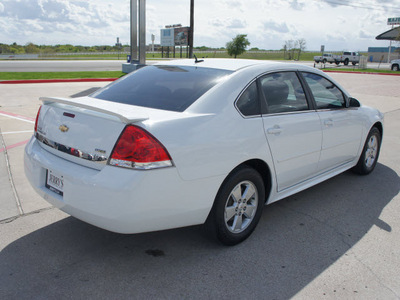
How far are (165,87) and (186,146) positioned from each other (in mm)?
936

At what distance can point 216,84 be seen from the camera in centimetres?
330

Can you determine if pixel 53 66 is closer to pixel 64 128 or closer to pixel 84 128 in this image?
pixel 64 128

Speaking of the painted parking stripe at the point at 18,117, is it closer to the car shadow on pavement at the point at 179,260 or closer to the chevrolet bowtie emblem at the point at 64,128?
the car shadow on pavement at the point at 179,260

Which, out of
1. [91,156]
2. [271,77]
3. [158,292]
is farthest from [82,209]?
[271,77]

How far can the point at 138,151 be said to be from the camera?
261 centimetres

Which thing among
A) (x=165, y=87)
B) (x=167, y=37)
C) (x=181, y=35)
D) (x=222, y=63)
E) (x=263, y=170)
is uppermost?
(x=181, y=35)

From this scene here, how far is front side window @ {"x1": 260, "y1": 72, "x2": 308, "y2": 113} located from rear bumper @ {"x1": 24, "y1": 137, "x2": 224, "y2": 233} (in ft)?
3.65

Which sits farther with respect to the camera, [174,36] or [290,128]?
[174,36]

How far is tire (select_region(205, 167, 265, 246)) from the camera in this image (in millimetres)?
3105

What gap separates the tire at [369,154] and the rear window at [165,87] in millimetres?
2785

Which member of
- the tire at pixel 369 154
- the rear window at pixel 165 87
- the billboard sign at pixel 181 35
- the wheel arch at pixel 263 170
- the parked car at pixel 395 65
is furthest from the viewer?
the billboard sign at pixel 181 35

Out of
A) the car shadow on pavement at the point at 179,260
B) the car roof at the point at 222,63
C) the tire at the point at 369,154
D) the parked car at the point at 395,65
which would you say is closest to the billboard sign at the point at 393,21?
the parked car at the point at 395,65

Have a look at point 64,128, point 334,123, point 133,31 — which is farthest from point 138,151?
point 133,31

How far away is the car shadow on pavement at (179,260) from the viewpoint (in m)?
2.72
